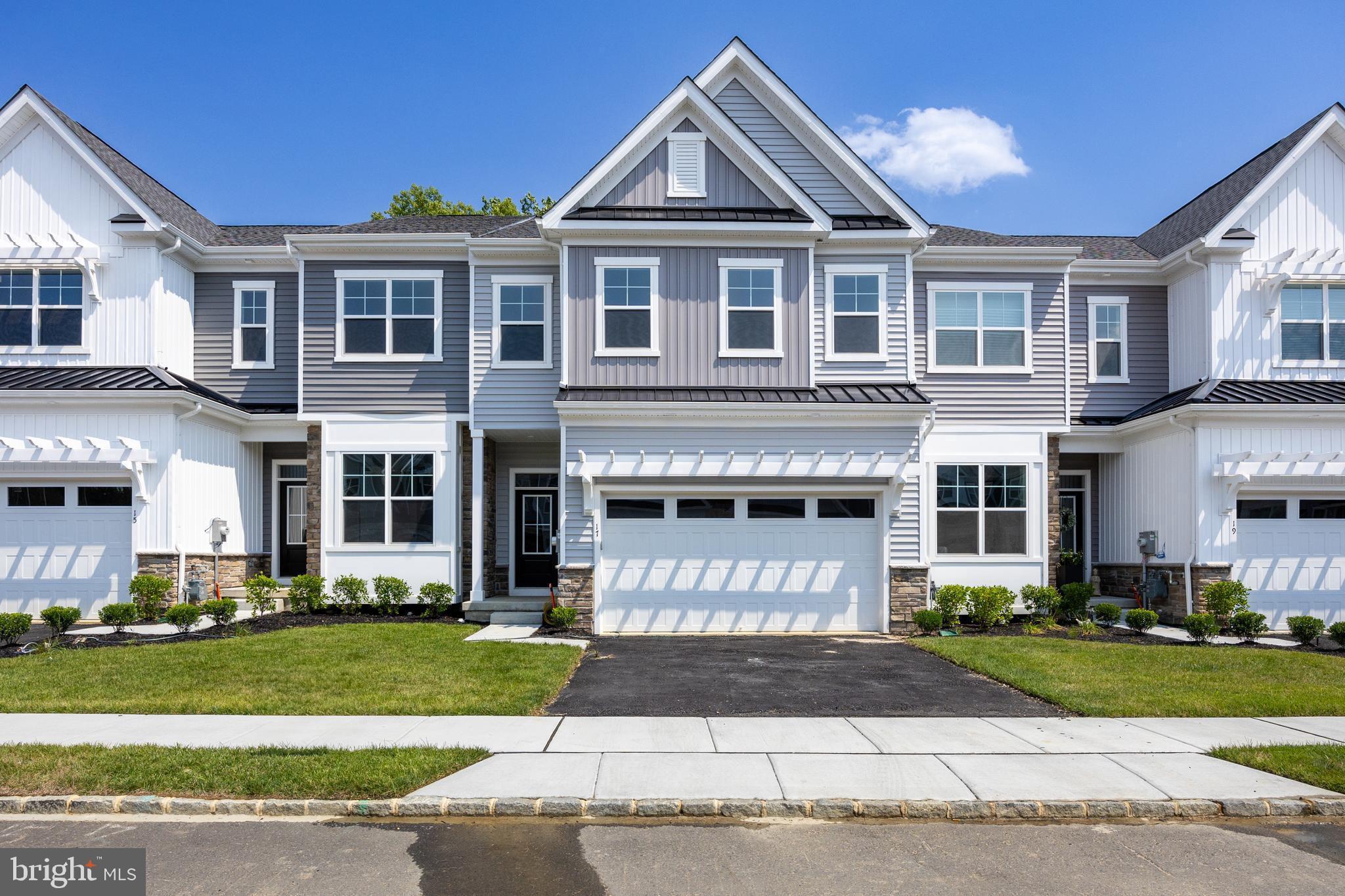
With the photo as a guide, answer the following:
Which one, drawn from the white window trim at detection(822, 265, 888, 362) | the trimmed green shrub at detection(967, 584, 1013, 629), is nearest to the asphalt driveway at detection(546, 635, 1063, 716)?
the trimmed green shrub at detection(967, 584, 1013, 629)

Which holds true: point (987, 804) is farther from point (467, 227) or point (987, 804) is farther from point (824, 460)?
point (467, 227)

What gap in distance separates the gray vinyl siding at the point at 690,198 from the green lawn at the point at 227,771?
38.9 feet

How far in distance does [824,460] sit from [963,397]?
4075 mm

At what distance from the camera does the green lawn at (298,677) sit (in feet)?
32.1

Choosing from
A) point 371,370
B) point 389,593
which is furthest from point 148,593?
point 371,370

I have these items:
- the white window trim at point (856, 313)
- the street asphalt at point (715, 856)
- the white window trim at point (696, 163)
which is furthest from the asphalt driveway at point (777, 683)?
the white window trim at point (696, 163)

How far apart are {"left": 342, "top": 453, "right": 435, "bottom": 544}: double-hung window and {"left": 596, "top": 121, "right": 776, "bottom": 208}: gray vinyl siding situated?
6385mm

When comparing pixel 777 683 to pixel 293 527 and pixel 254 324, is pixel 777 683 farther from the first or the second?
pixel 254 324

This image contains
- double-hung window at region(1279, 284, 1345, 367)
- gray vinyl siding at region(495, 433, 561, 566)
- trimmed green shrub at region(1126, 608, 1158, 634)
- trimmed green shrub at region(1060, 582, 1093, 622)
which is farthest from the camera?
gray vinyl siding at region(495, 433, 561, 566)

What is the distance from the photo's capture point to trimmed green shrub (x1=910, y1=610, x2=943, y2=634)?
16.1 m

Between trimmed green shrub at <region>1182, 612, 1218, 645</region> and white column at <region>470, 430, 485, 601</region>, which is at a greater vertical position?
white column at <region>470, 430, 485, 601</region>

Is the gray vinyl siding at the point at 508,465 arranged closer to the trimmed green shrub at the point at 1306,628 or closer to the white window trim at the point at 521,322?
the white window trim at the point at 521,322

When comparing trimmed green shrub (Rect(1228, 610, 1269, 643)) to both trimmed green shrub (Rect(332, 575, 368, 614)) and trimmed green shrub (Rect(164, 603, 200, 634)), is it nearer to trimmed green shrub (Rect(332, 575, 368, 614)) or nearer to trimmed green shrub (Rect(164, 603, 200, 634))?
trimmed green shrub (Rect(332, 575, 368, 614))

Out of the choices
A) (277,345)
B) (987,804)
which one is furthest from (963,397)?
(277,345)
